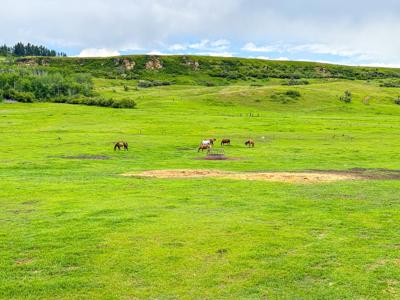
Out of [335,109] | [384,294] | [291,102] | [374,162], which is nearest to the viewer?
[384,294]

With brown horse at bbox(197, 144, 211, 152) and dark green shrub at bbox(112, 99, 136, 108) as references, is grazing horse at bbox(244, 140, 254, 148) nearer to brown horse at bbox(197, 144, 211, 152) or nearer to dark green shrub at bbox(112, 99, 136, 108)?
brown horse at bbox(197, 144, 211, 152)

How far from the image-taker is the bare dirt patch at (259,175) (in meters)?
29.5

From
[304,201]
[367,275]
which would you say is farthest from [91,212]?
[367,275]

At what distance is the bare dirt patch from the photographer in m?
29.5

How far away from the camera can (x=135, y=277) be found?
13508mm

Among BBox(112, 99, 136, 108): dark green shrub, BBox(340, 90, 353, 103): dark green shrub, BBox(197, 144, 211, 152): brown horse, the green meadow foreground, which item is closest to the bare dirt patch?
the green meadow foreground

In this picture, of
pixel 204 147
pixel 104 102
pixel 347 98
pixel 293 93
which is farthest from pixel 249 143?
pixel 347 98

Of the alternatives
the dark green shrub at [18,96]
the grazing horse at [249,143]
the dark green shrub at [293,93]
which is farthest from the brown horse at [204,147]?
the dark green shrub at [18,96]

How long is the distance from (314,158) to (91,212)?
86.6 ft

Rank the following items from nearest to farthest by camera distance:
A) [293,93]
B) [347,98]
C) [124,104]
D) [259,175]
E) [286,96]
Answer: [259,175] → [124,104] → [347,98] → [286,96] → [293,93]

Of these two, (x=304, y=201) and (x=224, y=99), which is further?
(x=224, y=99)

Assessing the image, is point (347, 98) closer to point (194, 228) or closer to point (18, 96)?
point (18, 96)

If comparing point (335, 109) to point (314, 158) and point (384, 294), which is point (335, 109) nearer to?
point (314, 158)

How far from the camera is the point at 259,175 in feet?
102
